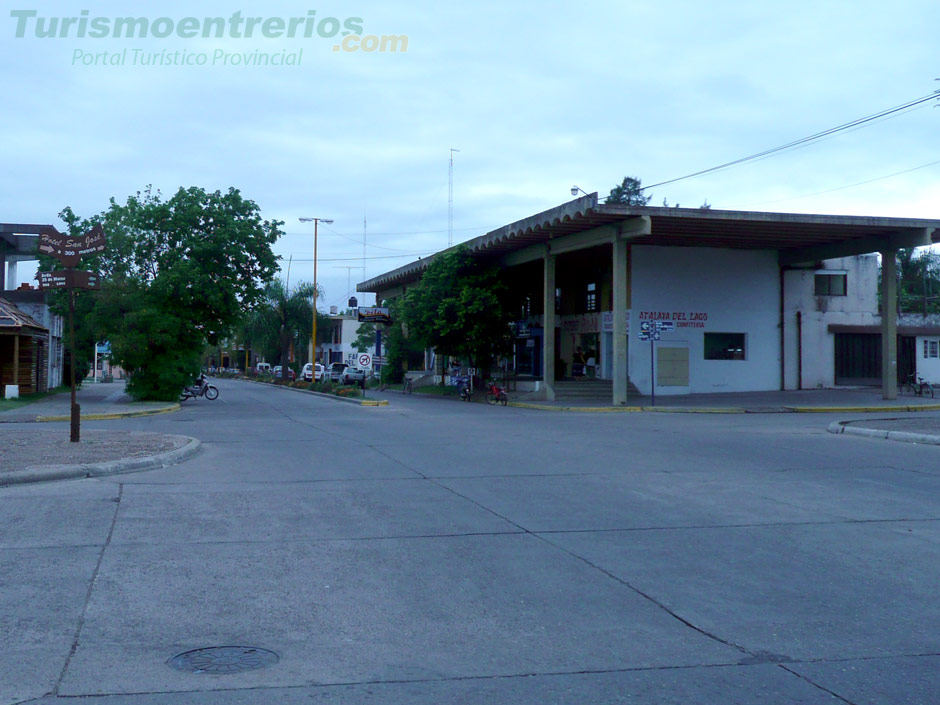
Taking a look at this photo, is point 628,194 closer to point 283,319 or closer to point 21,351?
point 283,319

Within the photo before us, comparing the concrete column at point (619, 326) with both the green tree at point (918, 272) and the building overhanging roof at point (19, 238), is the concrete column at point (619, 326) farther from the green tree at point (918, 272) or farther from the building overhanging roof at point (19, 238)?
the green tree at point (918, 272)

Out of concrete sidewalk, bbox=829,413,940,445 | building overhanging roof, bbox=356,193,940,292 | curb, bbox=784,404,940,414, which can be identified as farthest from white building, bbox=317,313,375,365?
concrete sidewalk, bbox=829,413,940,445

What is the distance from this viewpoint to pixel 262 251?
37406 mm

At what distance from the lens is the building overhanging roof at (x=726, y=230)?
31.1 m

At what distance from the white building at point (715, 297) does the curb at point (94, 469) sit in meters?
20.0

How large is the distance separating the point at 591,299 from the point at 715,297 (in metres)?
6.12

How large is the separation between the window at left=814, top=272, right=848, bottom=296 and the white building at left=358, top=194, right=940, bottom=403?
6cm

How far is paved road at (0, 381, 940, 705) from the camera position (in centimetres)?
520

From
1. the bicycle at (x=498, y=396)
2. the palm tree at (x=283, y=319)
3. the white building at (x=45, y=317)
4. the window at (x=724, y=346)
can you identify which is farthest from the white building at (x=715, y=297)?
the palm tree at (x=283, y=319)

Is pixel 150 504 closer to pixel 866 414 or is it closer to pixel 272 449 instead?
pixel 272 449

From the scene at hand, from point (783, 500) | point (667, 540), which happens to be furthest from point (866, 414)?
point (667, 540)

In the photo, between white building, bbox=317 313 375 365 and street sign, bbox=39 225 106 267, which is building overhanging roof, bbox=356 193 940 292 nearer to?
street sign, bbox=39 225 106 267

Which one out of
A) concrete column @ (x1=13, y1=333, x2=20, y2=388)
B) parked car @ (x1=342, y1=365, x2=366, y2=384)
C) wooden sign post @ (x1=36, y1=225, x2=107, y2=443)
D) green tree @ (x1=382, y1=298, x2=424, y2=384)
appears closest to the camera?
wooden sign post @ (x1=36, y1=225, x2=107, y2=443)

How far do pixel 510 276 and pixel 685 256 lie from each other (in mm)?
9049
